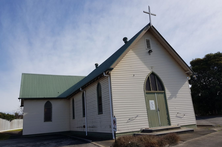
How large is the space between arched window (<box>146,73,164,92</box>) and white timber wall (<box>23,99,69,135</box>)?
12.9 m

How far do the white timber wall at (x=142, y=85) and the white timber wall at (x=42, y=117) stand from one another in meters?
12.6

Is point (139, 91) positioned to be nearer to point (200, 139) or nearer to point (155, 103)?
point (155, 103)

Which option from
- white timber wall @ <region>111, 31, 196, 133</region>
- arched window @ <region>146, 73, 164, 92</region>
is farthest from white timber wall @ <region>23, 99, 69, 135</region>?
arched window @ <region>146, 73, 164, 92</region>

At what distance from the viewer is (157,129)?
38.1ft

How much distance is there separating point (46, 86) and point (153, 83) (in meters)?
15.4

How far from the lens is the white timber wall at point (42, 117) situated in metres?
20.8

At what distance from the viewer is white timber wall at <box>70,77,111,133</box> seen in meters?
12.5

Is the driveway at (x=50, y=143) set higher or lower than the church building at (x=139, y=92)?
lower

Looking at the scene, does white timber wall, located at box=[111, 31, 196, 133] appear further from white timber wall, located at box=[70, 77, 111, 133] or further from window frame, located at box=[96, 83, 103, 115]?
window frame, located at box=[96, 83, 103, 115]

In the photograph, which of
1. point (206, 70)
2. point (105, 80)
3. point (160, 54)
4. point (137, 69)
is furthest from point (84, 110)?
point (206, 70)

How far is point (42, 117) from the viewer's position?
21.5 metres

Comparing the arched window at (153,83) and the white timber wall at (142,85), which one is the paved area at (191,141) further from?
the arched window at (153,83)

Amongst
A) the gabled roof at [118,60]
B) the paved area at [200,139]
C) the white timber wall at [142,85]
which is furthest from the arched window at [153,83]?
the paved area at [200,139]

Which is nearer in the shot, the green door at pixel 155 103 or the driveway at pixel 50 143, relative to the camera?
the driveway at pixel 50 143
